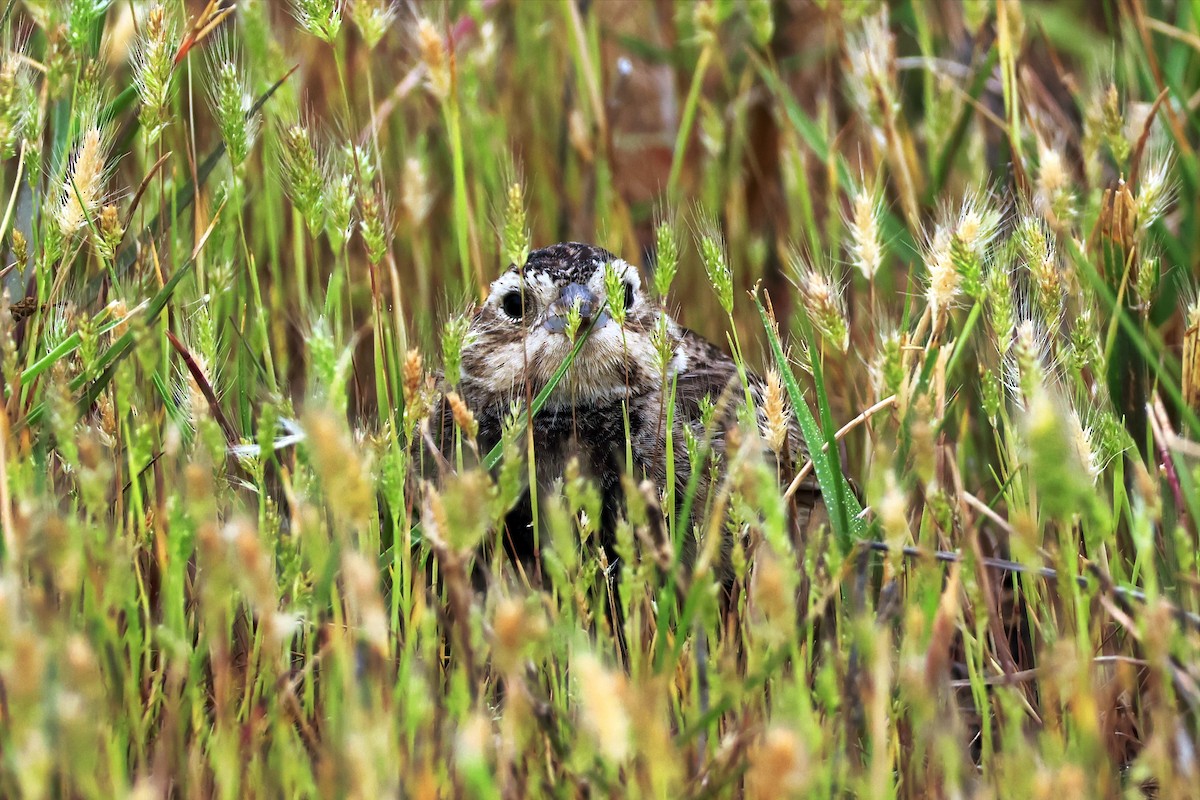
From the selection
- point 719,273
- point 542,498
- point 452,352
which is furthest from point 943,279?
point 542,498

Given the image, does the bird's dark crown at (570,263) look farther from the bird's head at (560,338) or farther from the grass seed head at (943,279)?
the grass seed head at (943,279)

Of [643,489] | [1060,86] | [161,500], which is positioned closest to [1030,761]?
[643,489]

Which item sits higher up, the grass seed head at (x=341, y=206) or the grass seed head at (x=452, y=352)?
the grass seed head at (x=341, y=206)

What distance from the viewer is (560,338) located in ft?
11.8

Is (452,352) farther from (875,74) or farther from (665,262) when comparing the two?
(875,74)

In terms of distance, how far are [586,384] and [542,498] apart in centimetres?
35

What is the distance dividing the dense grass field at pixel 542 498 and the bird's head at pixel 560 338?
8.2 inches

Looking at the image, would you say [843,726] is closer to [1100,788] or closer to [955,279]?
[1100,788]

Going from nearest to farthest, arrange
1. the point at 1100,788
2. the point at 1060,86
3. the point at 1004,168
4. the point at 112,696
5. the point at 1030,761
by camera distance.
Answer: the point at 1030,761 < the point at 1100,788 < the point at 112,696 < the point at 1004,168 < the point at 1060,86

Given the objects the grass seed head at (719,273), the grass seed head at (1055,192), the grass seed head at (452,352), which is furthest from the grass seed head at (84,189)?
the grass seed head at (1055,192)

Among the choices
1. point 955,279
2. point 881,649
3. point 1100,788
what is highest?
point 955,279

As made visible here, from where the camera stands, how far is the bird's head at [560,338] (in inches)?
141

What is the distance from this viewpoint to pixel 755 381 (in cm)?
385

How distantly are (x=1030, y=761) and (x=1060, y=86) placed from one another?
13.2 feet
